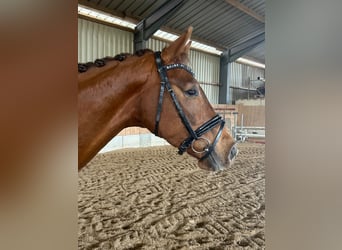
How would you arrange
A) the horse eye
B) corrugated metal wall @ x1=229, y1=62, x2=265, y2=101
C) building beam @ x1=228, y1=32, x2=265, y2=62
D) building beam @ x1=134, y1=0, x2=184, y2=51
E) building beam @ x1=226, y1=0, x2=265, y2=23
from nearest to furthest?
the horse eye, building beam @ x1=134, y1=0, x2=184, y2=51, building beam @ x1=226, y1=0, x2=265, y2=23, building beam @ x1=228, y1=32, x2=265, y2=62, corrugated metal wall @ x1=229, y1=62, x2=265, y2=101

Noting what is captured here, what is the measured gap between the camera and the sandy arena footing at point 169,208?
1873mm

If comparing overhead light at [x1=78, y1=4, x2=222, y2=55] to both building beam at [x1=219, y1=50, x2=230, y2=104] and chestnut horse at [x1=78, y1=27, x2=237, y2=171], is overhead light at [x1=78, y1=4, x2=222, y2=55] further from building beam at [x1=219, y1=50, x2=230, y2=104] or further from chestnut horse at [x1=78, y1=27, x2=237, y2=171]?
chestnut horse at [x1=78, y1=27, x2=237, y2=171]

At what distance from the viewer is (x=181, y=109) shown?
1.25 m

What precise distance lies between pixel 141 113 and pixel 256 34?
10065mm

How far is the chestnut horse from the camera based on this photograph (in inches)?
45.4

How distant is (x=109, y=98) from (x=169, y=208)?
160cm

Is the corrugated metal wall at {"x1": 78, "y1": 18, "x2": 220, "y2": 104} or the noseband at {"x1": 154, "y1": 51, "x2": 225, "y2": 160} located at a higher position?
the corrugated metal wall at {"x1": 78, "y1": 18, "x2": 220, "y2": 104}

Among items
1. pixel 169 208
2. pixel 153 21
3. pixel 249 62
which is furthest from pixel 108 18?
pixel 249 62

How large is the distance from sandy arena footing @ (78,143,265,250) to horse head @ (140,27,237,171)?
0.82 meters

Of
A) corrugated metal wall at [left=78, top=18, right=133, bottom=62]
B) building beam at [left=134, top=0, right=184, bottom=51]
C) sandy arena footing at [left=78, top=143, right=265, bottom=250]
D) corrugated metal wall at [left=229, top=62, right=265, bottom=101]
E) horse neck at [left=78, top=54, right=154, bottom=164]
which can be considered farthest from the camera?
corrugated metal wall at [left=229, top=62, right=265, bottom=101]

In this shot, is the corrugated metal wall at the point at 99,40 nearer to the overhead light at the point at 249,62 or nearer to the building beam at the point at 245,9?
the building beam at the point at 245,9

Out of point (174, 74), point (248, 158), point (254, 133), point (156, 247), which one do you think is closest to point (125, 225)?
point (156, 247)

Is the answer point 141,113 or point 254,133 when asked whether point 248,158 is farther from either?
point 141,113

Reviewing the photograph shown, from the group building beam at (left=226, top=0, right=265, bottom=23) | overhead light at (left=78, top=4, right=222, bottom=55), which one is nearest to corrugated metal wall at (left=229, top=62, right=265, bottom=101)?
building beam at (left=226, top=0, right=265, bottom=23)
